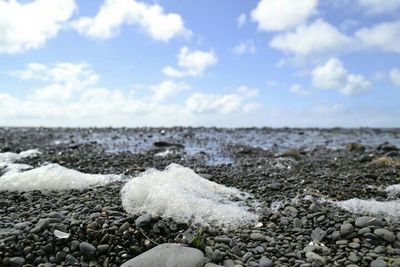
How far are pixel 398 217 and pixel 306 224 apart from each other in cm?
171

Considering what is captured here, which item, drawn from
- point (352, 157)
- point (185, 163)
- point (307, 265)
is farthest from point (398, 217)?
point (352, 157)

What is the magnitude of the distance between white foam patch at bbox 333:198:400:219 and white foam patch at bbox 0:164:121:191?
4974 mm

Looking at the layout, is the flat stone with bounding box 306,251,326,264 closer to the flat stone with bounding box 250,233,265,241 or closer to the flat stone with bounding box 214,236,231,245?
the flat stone with bounding box 250,233,265,241

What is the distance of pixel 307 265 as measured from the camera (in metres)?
5.06

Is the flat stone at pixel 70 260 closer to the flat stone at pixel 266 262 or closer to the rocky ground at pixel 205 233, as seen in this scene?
the rocky ground at pixel 205 233

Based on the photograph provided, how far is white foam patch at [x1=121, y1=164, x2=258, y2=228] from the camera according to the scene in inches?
256

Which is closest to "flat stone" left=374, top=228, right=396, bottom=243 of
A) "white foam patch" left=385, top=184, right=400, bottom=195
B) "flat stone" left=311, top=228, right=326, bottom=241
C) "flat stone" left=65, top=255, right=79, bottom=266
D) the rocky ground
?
the rocky ground

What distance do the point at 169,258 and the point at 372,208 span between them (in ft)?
13.1

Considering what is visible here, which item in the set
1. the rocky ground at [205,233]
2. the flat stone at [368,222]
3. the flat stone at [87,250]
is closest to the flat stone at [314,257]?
the rocky ground at [205,233]

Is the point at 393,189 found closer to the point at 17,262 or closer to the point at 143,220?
the point at 143,220

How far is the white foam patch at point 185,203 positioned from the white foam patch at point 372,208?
1.67m

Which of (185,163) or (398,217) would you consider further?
(185,163)

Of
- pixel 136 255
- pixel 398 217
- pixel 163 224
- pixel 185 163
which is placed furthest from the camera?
pixel 185 163

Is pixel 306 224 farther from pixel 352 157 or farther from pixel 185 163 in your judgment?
pixel 352 157
